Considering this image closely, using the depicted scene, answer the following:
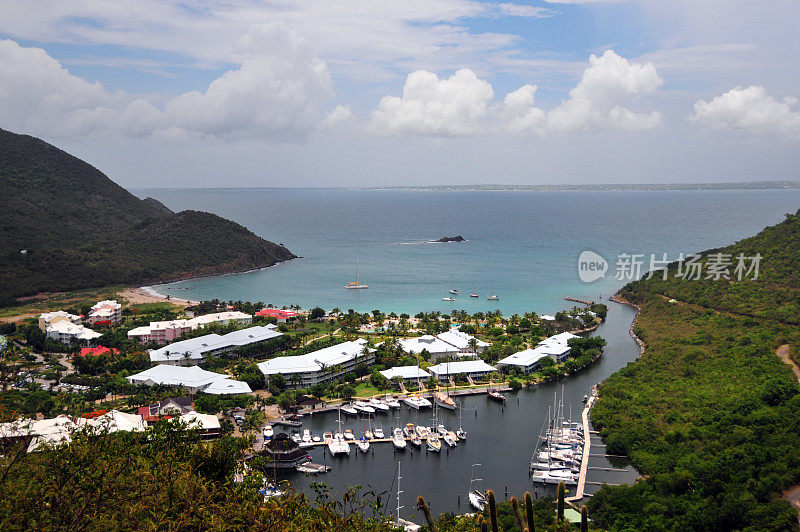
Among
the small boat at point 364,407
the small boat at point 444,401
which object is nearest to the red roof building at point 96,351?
the small boat at point 364,407

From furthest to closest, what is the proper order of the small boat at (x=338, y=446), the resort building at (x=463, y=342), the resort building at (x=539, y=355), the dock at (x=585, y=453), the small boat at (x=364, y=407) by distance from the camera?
the resort building at (x=463, y=342) → the resort building at (x=539, y=355) → the small boat at (x=364, y=407) → the small boat at (x=338, y=446) → the dock at (x=585, y=453)

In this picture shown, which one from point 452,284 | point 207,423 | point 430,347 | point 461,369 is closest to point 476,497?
point 207,423

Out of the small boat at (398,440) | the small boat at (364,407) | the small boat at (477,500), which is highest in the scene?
the small boat at (364,407)

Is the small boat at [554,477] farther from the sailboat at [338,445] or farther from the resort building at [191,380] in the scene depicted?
the resort building at [191,380]

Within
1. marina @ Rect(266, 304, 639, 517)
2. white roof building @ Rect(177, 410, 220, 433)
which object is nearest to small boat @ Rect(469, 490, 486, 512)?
marina @ Rect(266, 304, 639, 517)

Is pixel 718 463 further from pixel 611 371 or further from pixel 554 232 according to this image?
pixel 554 232

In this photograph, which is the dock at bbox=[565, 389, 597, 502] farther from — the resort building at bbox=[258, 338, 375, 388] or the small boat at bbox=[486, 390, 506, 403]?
the resort building at bbox=[258, 338, 375, 388]

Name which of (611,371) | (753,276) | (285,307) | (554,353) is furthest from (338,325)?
(753,276)
